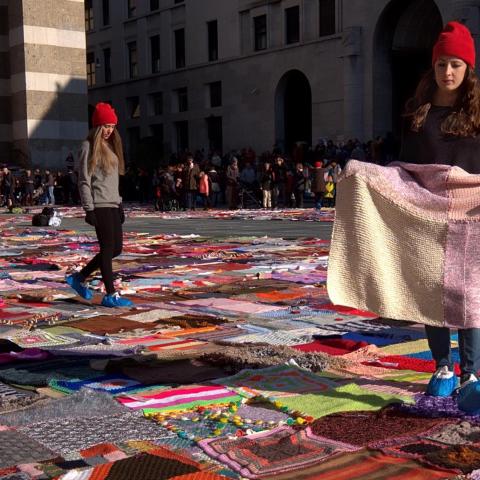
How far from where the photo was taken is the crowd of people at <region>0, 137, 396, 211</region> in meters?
29.5

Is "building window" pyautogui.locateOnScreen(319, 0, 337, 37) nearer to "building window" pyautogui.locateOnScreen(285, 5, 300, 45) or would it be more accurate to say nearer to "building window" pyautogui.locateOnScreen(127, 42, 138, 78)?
"building window" pyautogui.locateOnScreen(285, 5, 300, 45)

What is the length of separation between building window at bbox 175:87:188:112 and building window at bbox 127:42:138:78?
466cm

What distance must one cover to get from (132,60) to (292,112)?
1467cm

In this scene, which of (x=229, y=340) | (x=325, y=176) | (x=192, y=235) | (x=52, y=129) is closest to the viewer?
(x=229, y=340)

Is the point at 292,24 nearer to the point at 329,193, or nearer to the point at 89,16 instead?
the point at 329,193

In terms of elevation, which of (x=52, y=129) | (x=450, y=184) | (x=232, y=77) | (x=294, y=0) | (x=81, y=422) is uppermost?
(x=294, y=0)

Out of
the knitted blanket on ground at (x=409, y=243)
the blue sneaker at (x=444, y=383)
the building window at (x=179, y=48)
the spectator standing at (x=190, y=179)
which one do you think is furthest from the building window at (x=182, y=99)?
the blue sneaker at (x=444, y=383)

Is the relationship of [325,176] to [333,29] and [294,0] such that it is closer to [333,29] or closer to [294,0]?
[333,29]

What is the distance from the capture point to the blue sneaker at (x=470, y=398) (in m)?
4.09

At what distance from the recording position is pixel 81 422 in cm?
421

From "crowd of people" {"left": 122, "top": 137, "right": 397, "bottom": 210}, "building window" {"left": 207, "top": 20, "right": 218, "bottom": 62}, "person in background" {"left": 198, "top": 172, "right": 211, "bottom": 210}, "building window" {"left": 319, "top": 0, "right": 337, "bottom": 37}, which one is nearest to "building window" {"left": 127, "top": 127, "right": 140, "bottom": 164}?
"building window" {"left": 207, "top": 20, "right": 218, "bottom": 62}

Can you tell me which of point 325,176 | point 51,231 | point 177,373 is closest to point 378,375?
point 177,373

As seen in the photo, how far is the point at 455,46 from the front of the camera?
167 inches

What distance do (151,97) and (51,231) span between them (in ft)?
114
